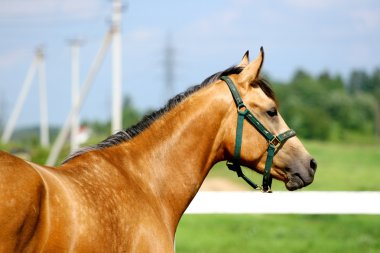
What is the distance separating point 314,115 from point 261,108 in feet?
207

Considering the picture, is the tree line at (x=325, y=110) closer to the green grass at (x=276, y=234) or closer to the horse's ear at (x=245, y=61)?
the green grass at (x=276, y=234)

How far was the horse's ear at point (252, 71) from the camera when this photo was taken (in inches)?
186

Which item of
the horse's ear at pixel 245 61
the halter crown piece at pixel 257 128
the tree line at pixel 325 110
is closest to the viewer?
the halter crown piece at pixel 257 128

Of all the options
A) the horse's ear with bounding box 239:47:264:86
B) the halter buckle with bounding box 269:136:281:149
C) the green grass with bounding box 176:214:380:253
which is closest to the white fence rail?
the halter buckle with bounding box 269:136:281:149

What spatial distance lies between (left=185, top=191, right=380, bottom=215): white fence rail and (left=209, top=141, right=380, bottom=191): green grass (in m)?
11.4

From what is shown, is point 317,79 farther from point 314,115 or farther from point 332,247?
point 332,247

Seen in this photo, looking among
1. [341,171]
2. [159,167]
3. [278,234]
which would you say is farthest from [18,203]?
[341,171]

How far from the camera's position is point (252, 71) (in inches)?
186

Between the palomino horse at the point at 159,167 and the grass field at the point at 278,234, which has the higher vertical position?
the palomino horse at the point at 159,167

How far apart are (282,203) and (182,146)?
2.36m

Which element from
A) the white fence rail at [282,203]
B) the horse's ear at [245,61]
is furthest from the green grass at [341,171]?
the horse's ear at [245,61]

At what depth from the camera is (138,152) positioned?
4652 mm

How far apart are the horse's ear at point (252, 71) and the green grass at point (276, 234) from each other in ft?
16.1

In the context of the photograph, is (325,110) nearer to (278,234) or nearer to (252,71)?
(278,234)
